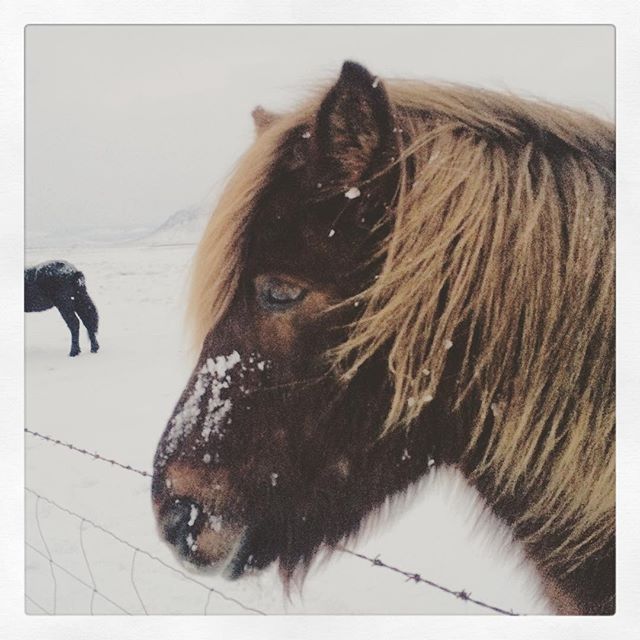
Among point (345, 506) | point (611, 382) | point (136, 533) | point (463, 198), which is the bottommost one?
point (136, 533)

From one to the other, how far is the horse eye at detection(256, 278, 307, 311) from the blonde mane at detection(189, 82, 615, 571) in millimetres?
54

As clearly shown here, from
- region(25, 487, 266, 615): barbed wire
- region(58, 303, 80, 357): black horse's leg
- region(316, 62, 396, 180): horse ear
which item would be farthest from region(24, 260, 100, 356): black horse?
region(316, 62, 396, 180): horse ear

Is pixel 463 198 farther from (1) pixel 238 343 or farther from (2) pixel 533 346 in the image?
(1) pixel 238 343

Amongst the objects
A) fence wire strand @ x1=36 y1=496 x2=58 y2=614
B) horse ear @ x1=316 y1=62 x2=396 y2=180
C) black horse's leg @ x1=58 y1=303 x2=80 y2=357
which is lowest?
fence wire strand @ x1=36 y1=496 x2=58 y2=614

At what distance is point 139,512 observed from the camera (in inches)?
46.7

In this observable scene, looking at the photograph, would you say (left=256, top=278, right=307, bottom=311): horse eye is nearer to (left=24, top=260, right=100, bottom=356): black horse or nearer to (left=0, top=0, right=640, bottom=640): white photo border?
(left=24, top=260, right=100, bottom=356): black horse

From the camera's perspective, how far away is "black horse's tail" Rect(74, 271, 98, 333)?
119 centimetres

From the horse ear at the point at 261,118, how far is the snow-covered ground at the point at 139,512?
0.27 m
